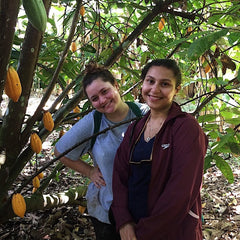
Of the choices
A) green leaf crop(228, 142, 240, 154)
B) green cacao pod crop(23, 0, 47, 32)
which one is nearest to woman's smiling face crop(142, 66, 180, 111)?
green leaf crop(228, 142, 240, 154)

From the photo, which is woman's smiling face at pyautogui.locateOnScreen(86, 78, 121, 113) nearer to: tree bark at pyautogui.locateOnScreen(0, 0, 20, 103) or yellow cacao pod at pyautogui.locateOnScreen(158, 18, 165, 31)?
tree bark at pyautogui.locateOnScreen(0, 0, 20, 103)

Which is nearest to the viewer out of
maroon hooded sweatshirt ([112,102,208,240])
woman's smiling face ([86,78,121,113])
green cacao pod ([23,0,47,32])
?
green cacao pod ([23,0,47,32])

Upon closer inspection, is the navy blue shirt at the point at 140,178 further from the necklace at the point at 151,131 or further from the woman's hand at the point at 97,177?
the woman's hand at the point at 97,177

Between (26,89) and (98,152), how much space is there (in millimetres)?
490

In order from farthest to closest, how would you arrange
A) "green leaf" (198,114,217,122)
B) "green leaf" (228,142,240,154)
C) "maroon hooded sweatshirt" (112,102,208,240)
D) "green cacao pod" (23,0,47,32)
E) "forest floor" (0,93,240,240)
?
"forest floor" (0,93,240,240), "green leaf" (198,114,217,122), "green leaf" (228,142,240,154), "maroon hooded sweatshirt" (112,102,208,240), "green cacao pod" (23,0,47,32)

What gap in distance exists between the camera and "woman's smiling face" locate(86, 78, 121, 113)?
146cm

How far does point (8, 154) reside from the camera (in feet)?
5.38

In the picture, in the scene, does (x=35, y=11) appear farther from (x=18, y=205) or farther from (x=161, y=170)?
(x=18, y=205)

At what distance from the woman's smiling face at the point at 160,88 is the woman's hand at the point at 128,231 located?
0.50m

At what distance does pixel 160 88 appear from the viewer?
1.19 m

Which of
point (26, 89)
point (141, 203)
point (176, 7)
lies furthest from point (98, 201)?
point (176, 7)

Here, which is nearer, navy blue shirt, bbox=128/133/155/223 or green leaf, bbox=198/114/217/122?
navy blue shirt, bbox=128/133/155/223

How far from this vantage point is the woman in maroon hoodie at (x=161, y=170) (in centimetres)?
104

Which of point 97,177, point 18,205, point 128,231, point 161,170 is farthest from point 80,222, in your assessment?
point 161,170
